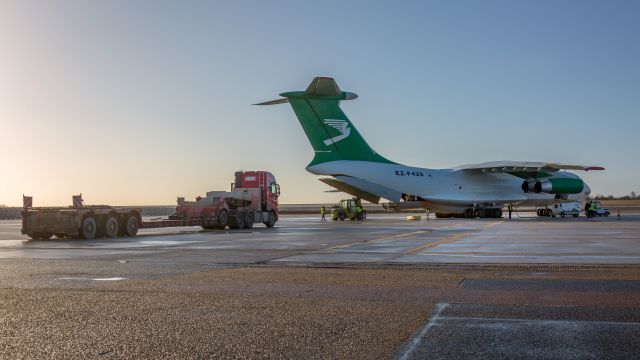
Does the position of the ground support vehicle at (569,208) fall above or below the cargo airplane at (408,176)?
below

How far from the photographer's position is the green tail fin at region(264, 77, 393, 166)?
42.0 m

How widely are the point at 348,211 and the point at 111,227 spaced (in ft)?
88.3

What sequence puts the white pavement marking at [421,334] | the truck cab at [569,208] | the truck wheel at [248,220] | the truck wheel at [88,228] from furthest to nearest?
the truck cab at [569,208] → the truck wheel at [248,220] → the truck wheel at [88,228] → the white pavement marking at [421,334]

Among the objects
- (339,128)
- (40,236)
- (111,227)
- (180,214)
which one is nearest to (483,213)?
(339,128)

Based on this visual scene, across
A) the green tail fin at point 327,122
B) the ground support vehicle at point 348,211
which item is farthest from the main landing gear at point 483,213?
the green tail fin at point 327,122

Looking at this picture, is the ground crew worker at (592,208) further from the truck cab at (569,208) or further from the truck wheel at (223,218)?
the truck wheel at (223,218)

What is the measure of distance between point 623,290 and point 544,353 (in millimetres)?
4278

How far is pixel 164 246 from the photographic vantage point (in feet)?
63.8

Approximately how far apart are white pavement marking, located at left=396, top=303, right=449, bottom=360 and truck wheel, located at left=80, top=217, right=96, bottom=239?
19426 mm

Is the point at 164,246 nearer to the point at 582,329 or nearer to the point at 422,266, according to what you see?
the point at 422,266

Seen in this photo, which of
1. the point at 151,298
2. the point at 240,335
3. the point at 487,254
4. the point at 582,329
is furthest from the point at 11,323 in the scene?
the point at 487,254

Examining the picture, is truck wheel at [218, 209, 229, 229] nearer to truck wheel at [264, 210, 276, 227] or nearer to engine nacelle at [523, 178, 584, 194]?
truck wheel at [264, 210, 276, 227]

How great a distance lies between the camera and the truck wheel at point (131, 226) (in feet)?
87.2

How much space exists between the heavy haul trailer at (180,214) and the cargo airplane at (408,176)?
25.4 ft
